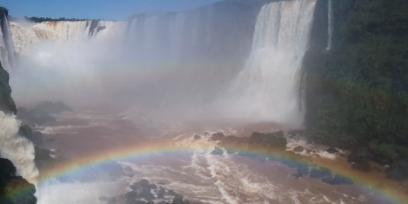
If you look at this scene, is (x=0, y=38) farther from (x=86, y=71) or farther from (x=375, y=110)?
(x=375, y=110)

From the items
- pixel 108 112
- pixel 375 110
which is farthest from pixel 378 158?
pixel 108 112

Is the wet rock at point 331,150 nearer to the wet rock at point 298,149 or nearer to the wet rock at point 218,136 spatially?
the wet rock at point 298,149

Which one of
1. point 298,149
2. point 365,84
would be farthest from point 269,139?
point 365,84

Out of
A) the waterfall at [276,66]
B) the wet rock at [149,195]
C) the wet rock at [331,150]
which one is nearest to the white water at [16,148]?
the wet rock at [149,195]

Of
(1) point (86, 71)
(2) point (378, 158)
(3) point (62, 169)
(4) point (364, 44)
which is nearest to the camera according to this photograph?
(3) point (62, 169)

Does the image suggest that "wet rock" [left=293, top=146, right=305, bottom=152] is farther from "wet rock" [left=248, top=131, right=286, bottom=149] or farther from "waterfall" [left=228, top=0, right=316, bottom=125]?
"waterfall" [left=228, top=0, right=316, bottom=125]

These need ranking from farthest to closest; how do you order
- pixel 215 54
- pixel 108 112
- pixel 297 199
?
pixel 215 54
pixel 108 112
pixel 297 199

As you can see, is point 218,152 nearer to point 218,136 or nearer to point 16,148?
point 218,136
